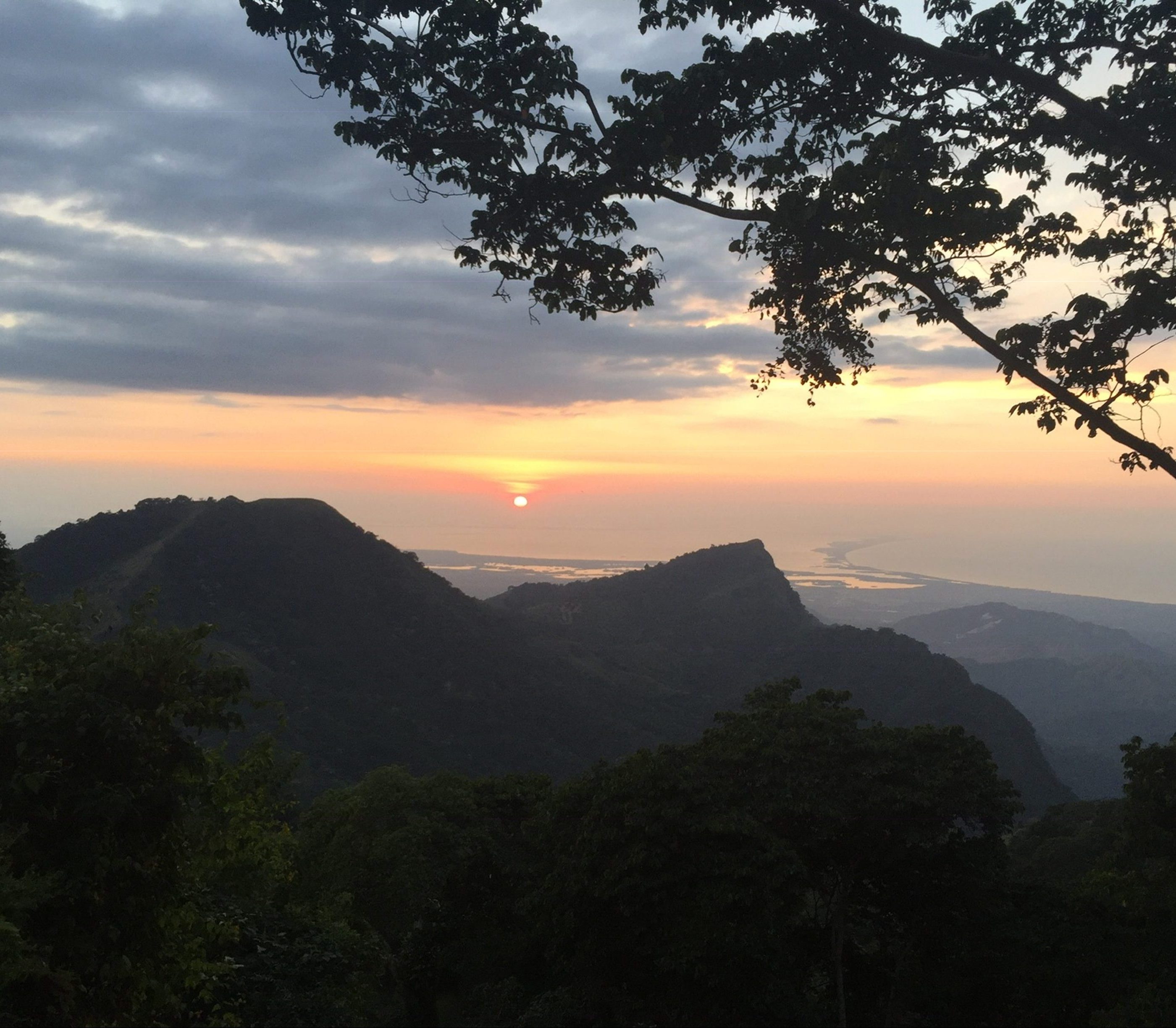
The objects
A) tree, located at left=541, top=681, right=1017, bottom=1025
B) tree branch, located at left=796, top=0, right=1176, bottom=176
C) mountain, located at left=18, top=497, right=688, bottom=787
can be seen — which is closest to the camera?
tree branch, located at left=796, top=0, right=1176, bottom=176

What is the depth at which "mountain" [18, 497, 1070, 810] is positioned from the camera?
9612 cm

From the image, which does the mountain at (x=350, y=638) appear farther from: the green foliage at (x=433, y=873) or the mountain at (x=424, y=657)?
the green foliage at (x=433, y=873)

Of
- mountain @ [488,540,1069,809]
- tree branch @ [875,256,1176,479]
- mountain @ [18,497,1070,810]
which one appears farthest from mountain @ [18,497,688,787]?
tree branch @ [875,256,1176,479]

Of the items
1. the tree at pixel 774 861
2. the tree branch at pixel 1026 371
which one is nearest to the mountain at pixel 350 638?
the tree at pixel 774 861

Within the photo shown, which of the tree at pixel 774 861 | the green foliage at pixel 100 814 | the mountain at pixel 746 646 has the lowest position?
the mountain at pixel 746 646

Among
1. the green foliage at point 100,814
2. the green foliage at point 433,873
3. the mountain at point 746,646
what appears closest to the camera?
the green foliage at point 100,814

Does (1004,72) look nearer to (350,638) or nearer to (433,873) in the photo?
(433,873)

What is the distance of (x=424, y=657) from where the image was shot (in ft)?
367

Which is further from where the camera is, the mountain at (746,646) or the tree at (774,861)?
the mountain at (746,646)

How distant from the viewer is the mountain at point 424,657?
96.1m

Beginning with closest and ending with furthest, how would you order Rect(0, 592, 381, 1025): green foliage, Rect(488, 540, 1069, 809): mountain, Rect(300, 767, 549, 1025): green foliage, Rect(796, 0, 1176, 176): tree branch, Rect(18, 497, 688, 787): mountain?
Rect(0, 592, 381, 1025): green foliage, Rect(796, 0, 1176, 176): tree branch, Rect(300, 767, 549, 1025): green foliage, Rect(18, 497, 688, 787): mountain, Rect(488, 540, 1069, 809): mountain

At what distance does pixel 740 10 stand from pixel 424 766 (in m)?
84.3

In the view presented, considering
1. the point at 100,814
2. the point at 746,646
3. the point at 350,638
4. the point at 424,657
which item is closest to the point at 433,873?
the point at 100,814

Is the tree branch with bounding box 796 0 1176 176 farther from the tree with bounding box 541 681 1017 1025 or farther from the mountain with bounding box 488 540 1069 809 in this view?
the mountain with bounding box 488 540 1069 809
